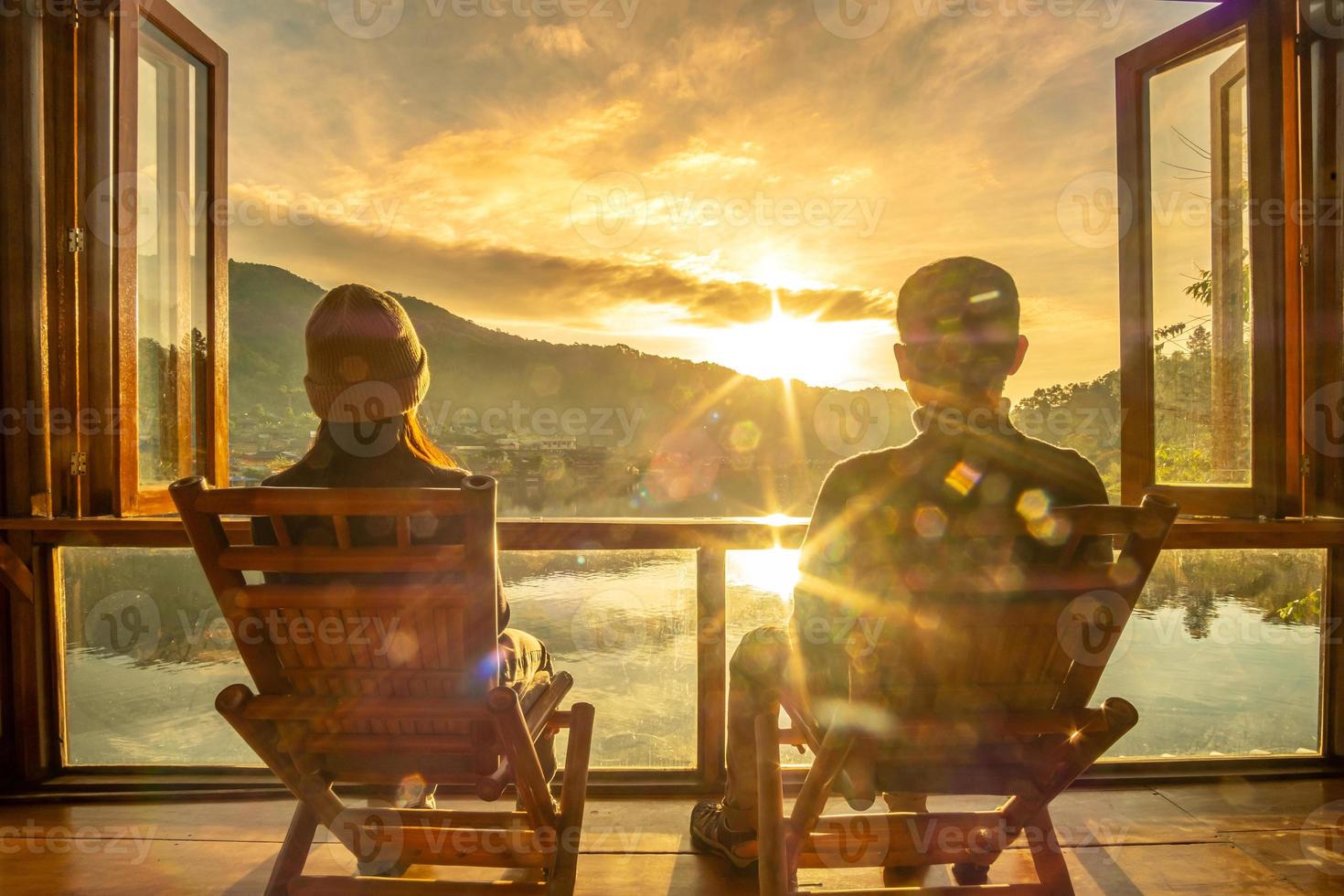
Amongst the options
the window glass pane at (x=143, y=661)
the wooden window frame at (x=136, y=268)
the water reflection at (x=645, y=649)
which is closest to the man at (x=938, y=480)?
the water reflection at (x=645, y=649)

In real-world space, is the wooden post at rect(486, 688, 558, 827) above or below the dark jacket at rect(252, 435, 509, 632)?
below

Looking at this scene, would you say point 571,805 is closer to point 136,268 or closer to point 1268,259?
point 136,268

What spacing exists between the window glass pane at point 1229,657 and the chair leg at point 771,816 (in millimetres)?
1893

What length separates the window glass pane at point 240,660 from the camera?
2.49 m

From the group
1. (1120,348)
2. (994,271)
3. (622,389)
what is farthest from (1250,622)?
(622,389)

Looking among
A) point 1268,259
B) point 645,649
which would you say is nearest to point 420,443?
point 645,649

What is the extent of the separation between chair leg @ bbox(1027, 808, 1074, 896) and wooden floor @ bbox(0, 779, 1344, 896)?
509mm

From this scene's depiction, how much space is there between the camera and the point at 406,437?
4.97 feet

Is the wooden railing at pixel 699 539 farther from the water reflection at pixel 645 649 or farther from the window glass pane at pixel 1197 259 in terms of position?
the window glass pane at pixel 1197 259

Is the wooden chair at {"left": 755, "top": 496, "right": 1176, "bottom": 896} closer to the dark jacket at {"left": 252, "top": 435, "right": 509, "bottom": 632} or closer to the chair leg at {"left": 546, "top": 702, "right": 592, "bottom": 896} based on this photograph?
the chair leg at {"left": 546, "top": 702, "right": 592, "bottom": 896}

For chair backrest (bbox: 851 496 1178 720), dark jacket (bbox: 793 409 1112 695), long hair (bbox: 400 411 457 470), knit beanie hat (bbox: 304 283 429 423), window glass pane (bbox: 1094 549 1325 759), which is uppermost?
knit beanie hat (bbox: 304 283 429 423)

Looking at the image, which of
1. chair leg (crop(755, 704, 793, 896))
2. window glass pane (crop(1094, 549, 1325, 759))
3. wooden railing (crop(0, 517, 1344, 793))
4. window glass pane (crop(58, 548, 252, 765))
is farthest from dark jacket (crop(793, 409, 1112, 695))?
window glass pane (crop(58, 548, 252, 765))

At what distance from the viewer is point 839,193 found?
307 cm

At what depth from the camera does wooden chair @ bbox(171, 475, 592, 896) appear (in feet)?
4.10
